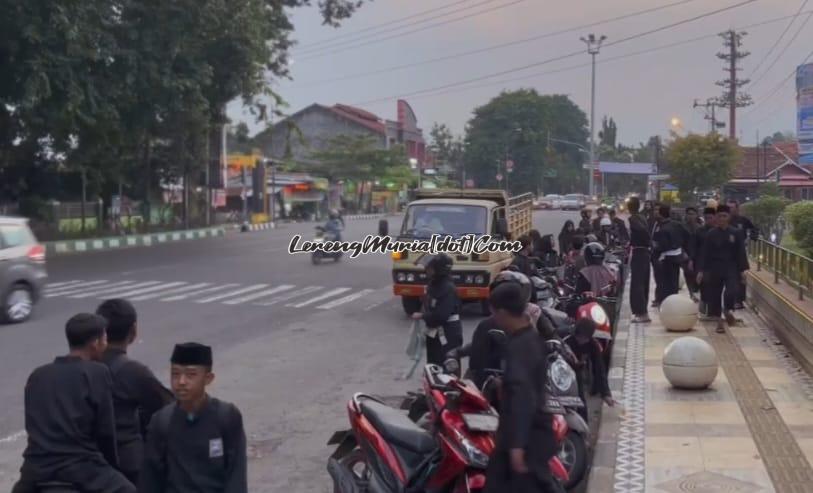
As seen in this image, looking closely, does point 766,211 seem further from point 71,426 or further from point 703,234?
point 71,426

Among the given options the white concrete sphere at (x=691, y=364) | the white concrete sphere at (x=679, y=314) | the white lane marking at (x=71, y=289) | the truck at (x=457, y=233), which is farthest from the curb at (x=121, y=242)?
the white concrete sphere at (x=691, y=364)

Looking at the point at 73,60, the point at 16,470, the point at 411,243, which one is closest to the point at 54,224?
the point at 73,60

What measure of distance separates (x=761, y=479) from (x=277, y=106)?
3123cm

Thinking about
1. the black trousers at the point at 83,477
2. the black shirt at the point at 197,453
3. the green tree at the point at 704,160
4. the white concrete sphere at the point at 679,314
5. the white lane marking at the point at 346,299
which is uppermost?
the green tree at the point at 704,160

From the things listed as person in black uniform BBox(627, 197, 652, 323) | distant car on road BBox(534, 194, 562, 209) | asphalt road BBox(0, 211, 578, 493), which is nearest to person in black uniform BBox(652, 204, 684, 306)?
person in black uniform BBox(627, 197, 652, 323)

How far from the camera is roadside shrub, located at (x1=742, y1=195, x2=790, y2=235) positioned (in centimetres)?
2034

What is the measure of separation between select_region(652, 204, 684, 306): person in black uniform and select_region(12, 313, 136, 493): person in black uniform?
456 inches

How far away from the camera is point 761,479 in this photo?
734 cm

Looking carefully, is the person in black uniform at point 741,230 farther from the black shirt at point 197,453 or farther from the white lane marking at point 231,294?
the black shirt at point 197,453

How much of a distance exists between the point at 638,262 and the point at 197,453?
11624 millimetres

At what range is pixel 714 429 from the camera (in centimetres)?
886

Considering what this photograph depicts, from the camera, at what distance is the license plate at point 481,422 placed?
588 centimetres

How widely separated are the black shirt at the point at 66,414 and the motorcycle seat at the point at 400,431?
191 centimetres

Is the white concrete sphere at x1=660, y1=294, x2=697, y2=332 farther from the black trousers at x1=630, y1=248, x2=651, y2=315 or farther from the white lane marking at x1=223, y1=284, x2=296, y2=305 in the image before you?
the white lane marking at x1=223, y1=284, x2=296, y2=305
